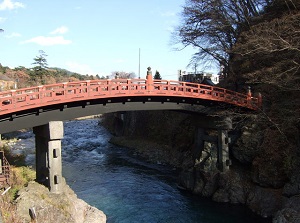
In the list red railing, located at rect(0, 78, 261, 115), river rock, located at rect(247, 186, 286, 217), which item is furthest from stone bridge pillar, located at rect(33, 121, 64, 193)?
river rock, located at rect(247, 186, 286, 217)

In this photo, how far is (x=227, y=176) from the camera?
22531mm

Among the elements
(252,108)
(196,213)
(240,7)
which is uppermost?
(240,7)

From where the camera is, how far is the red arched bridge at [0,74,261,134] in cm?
1478

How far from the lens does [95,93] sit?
56.0 feet

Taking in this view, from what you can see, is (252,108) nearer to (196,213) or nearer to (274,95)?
(274,95)

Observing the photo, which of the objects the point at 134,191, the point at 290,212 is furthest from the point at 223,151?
the point at 134,191

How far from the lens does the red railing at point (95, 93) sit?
14355 mm

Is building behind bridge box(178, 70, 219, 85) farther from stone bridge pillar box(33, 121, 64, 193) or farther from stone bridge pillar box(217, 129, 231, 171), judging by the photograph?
A: stone bridge pillar box(33, 121, 64, 193)

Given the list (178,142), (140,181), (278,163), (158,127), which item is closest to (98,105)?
(140,181)

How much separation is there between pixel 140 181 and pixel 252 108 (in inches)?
484

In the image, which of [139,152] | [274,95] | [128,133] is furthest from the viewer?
[128,133]

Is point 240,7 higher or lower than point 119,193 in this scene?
higher

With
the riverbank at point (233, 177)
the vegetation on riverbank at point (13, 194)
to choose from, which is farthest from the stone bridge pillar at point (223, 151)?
the vegetation on riverbank at point (13, 194)

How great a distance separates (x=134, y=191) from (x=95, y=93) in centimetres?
998
